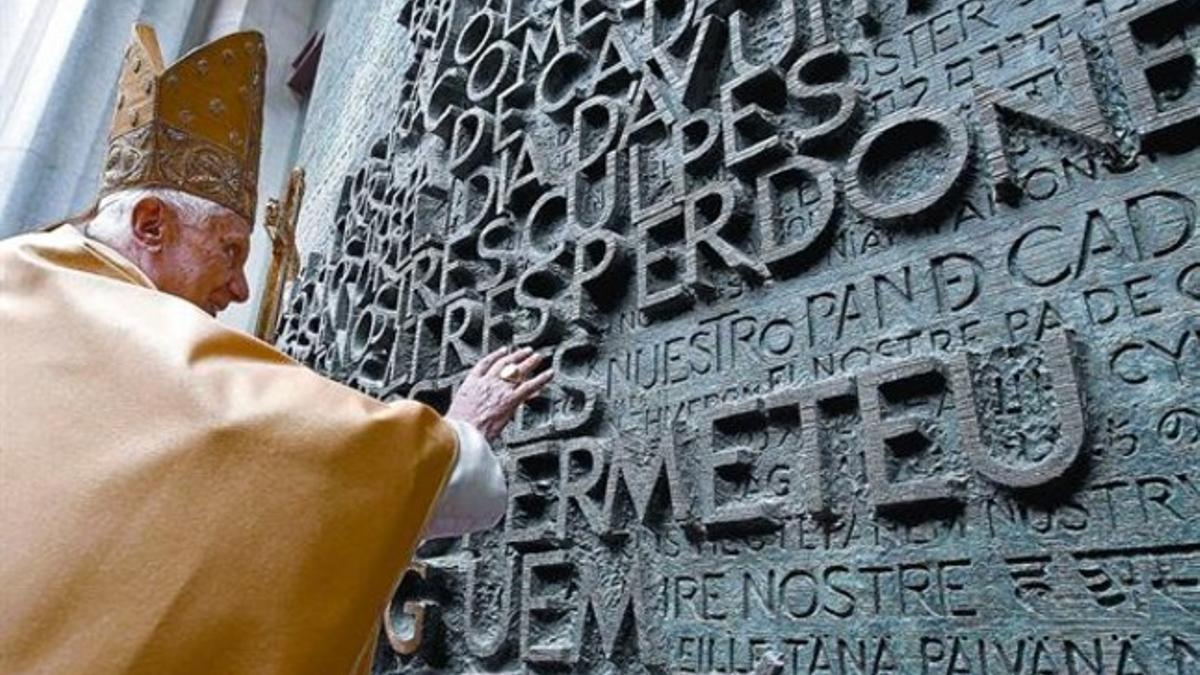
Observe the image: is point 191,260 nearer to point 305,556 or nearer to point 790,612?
point 305,556

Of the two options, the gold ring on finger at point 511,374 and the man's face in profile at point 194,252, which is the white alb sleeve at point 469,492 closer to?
the gold ring on finger at point 511,374

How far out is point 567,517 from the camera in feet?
4.33

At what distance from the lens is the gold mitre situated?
1.32 meters

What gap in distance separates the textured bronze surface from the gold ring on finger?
0.17 metres

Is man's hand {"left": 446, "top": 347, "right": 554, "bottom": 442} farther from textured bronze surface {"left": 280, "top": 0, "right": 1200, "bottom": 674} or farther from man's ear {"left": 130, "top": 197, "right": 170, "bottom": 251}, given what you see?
man's ear {"left": 130, "top": 197, "right": 170, "bottom": 251}

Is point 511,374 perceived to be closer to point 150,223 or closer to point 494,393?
point 494,393

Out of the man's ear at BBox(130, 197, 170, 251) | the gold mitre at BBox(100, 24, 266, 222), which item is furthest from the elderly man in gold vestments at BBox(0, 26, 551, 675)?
the gold mitre at BBox(100, 24, 266, 222)

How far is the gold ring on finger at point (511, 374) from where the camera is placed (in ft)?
3.99

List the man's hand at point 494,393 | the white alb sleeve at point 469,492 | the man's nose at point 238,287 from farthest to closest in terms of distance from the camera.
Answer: the man's nose at point 238,287 → the man's hand at point 494,393 → the white alb sleeve at point 469,492

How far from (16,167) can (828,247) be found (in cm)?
506

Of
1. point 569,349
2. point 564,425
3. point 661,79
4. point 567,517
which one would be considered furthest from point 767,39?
Result: point 567,517

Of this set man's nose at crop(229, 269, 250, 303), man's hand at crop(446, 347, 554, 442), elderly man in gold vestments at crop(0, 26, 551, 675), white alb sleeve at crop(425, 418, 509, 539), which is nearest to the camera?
elderly man in gold vestments at crop(0, 26, 551, 675)

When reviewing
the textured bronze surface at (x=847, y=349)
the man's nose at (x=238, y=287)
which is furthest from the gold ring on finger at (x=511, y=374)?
the man's nose at (x=238, y=287)

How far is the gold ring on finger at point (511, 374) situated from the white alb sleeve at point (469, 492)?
0.21m
